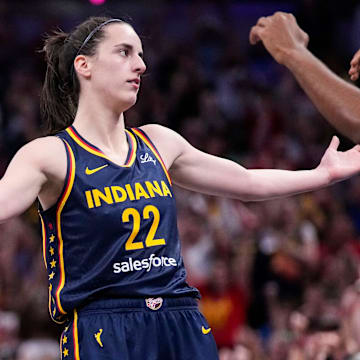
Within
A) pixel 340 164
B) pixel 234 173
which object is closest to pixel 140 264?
pixel 234 173

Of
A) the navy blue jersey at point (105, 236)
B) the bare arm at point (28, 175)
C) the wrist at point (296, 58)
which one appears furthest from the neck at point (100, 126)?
the wrist at point (296, 58)

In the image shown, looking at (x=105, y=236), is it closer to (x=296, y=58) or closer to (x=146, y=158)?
(x=146, y=158)

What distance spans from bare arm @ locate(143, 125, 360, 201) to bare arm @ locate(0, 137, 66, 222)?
1.83ft

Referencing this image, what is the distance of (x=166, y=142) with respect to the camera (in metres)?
3.87

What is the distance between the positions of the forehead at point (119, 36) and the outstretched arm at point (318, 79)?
54 cm

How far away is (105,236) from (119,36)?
0.88 metres

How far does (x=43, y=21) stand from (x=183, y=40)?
195cm

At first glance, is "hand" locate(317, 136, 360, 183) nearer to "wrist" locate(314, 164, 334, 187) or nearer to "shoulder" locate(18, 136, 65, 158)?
"wrist" locate(314, 164, 334, 187)

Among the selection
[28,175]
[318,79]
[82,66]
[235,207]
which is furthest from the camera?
[235,207]

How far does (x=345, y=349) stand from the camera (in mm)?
5164

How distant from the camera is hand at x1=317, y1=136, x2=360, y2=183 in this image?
159 inches

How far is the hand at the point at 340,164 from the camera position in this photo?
403cm

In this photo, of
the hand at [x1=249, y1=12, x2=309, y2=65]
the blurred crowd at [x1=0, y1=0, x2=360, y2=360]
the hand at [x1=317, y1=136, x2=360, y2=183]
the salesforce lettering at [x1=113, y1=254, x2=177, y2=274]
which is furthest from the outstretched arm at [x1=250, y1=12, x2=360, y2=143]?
the blurred crowd at [x1=0, y1=0, x2=360, y2=360]

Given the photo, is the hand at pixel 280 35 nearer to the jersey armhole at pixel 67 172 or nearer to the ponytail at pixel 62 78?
the ponytail at pixel 62 78
